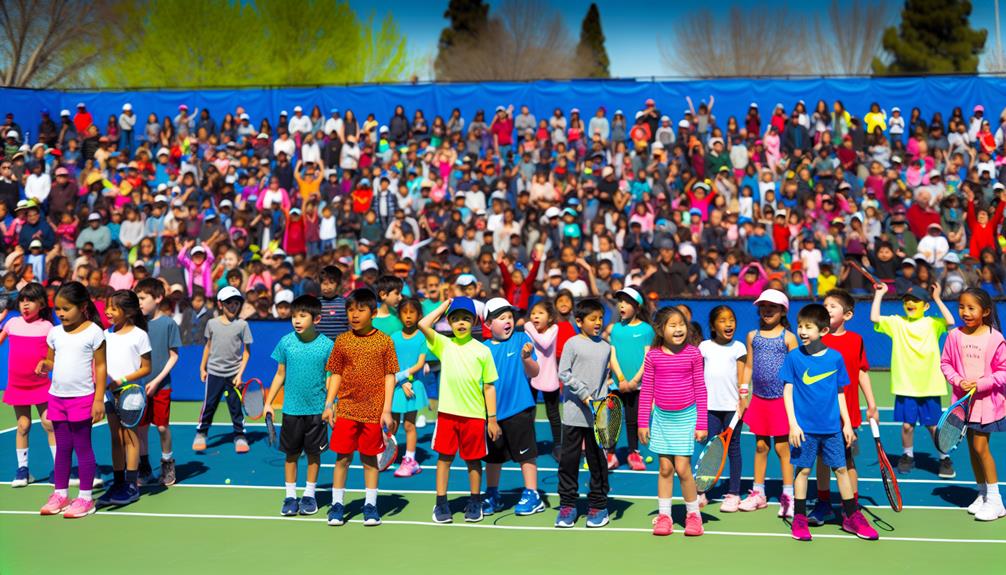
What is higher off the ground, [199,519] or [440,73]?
[440,73]

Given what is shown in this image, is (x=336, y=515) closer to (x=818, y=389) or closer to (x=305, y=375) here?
(x=305, y=375)

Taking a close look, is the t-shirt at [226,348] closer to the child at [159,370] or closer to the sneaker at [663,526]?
the child at [159,370]

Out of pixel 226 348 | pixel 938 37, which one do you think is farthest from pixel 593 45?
pixel 226 348

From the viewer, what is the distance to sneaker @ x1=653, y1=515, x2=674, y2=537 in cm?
902

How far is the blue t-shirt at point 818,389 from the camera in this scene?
8836 mm

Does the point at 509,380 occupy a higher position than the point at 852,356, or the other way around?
the point at 852,356

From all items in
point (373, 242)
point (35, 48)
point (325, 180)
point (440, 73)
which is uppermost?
point (440, 73)

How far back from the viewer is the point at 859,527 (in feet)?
29.3

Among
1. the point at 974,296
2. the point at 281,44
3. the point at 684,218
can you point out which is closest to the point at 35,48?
the point at 281,44

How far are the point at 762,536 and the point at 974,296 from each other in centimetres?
286

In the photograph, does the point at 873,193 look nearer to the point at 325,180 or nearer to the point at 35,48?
the point at 325,180

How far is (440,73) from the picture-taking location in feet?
227

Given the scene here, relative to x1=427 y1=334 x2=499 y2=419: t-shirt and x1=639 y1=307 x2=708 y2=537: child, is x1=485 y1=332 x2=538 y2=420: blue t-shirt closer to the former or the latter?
x1=427 y1=334 x2=499 y2=419: t-shirt

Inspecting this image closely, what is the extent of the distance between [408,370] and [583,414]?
2705 millimetres
